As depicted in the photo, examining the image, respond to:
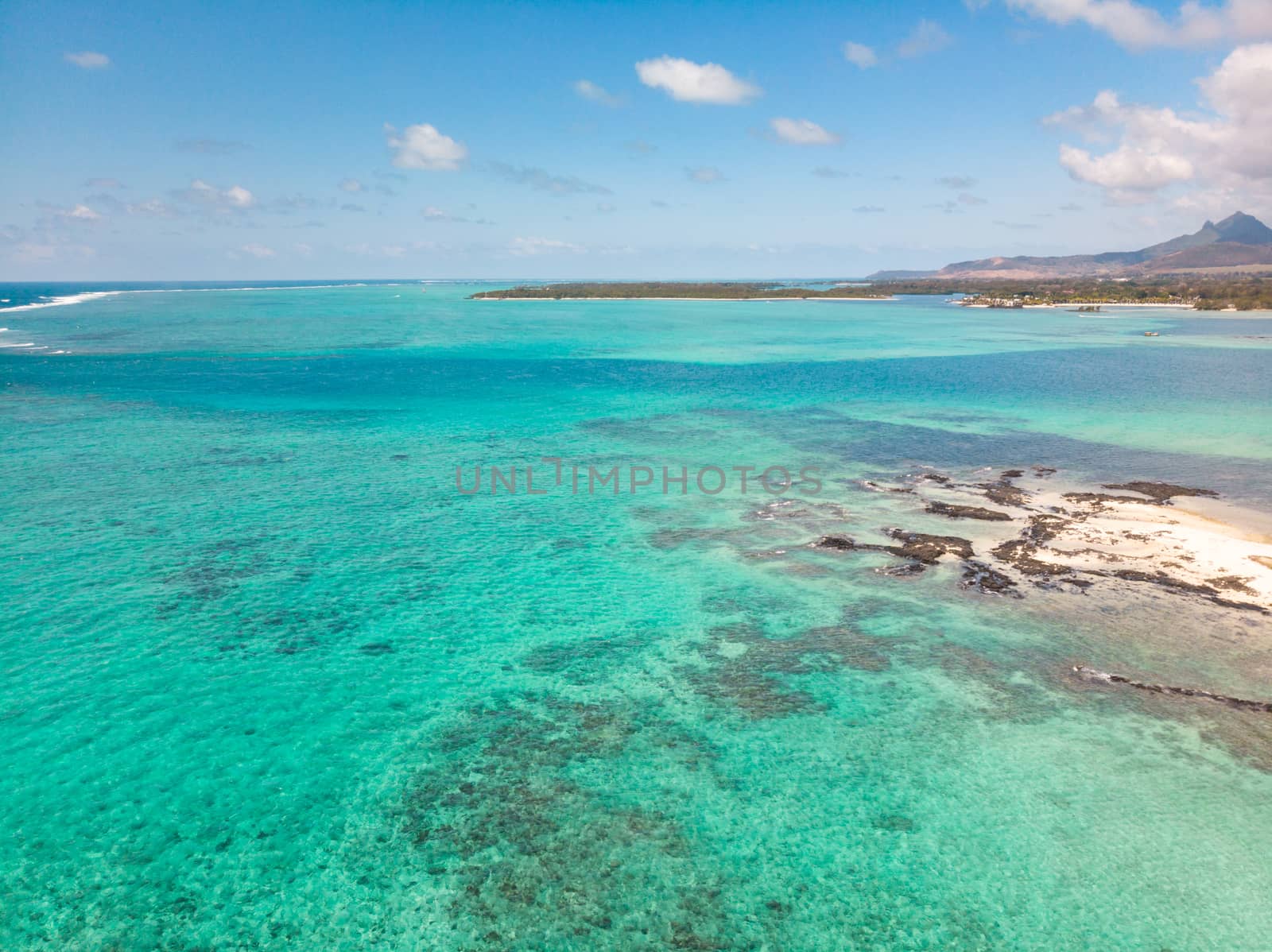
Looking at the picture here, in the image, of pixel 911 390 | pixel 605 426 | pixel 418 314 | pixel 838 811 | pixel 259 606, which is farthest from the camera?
pixel 418 314

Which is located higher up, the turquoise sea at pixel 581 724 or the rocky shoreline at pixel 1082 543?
the rocky shoreline at pixel 1082 543

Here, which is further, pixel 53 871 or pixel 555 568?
pixel 555 568

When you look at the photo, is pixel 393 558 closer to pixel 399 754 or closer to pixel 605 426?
pixel 399 754

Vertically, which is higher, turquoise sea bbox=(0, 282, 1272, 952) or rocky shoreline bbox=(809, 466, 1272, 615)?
rocky shoreline bbox=(809, 466, 1272, 615)

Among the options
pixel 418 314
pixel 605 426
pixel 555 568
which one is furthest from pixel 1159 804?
pixel 418 314

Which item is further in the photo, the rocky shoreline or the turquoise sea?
the rocky shoreline

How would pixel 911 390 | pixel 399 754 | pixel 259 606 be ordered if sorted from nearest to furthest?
pixel 399 754
pixel 259 606
pixel 911 390

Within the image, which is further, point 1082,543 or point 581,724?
point 1082,543
